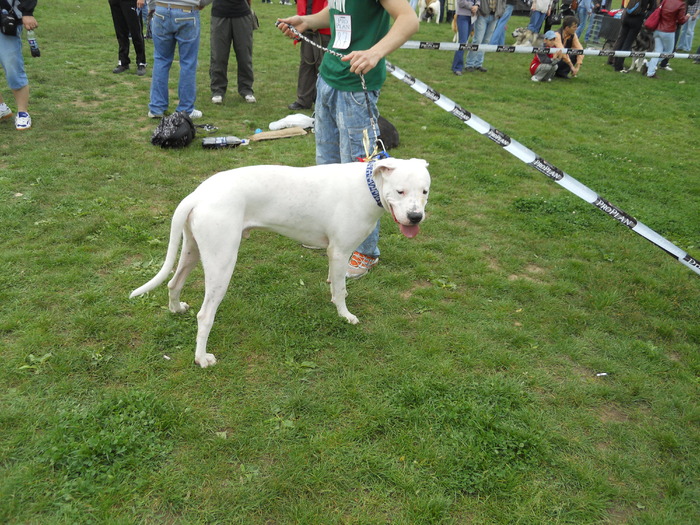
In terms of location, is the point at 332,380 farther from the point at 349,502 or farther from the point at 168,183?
the point at 168,183

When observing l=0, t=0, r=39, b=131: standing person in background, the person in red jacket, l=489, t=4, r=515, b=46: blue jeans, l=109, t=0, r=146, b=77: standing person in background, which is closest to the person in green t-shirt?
l=0, t=0, r=39, b=131: standing person in background

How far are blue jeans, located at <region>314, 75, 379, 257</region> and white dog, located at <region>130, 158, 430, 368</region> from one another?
0.51 metres

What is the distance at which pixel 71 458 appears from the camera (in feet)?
7.98

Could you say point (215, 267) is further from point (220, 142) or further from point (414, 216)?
point (220, 142)

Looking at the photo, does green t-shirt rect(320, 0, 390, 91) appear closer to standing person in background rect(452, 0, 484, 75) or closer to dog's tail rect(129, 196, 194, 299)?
dog's tail rect(129, 196, 194, 299)

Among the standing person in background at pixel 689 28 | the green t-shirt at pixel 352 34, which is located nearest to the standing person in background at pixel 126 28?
the green t-shirt at pixel 352 34

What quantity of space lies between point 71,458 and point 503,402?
2573mm

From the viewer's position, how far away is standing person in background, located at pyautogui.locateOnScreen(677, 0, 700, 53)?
48.4ft

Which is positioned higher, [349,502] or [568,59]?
[568,59]

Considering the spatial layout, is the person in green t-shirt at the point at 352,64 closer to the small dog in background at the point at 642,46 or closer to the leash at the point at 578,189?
the leash at the point at 578,189

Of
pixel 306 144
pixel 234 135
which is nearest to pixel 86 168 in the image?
pixel 234 135

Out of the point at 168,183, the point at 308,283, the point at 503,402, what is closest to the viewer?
the point at 503,402

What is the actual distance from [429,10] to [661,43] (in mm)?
10278

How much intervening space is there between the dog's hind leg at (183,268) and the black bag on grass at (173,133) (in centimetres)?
371
